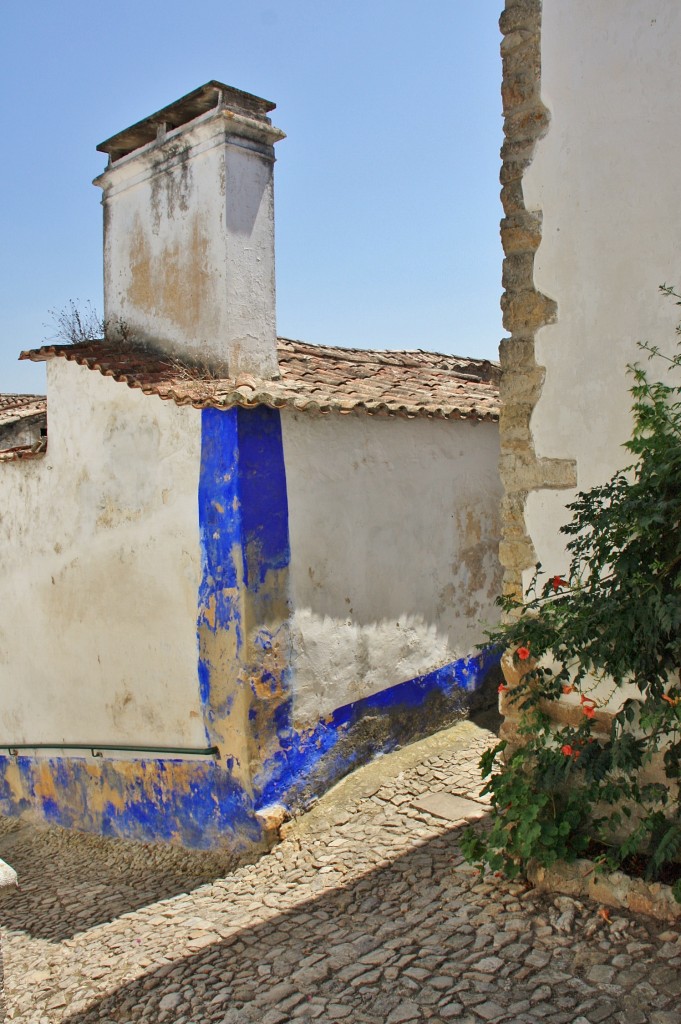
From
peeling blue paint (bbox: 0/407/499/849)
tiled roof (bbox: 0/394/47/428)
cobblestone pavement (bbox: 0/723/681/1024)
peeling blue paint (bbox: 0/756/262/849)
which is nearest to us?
cobblestone pavement (bbox: 0/723/681/1024)

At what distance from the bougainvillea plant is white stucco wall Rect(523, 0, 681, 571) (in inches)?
5.6

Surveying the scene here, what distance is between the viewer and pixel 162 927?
4.75m

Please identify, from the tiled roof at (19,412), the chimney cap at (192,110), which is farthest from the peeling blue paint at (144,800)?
the chimney cap at (192,110)

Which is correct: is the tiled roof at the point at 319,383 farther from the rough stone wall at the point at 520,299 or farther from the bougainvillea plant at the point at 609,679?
the bougainvillea plant at the point at 609,679

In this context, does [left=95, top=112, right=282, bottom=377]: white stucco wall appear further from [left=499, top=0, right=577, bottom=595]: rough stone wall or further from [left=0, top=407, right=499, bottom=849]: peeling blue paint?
[left=499, top=0, right=577, bottom=595]: rough stone wall

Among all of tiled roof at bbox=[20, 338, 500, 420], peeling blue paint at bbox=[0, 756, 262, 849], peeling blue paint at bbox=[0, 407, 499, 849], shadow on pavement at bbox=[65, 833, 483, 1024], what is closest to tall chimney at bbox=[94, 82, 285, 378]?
tiled roof at bbox=[20, 338, 500, 420]

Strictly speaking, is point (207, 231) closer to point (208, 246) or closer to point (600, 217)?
point (208, 246)

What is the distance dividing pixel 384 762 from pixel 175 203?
4606 millimetres

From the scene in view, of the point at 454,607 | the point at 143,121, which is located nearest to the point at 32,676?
the point at 454,607

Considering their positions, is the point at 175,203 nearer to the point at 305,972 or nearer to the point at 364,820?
the point at 364,820

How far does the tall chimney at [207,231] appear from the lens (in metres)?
5.88

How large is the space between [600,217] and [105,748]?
513cm

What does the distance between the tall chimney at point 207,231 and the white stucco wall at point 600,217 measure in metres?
2.43

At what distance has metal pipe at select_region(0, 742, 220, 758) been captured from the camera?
221 inches
